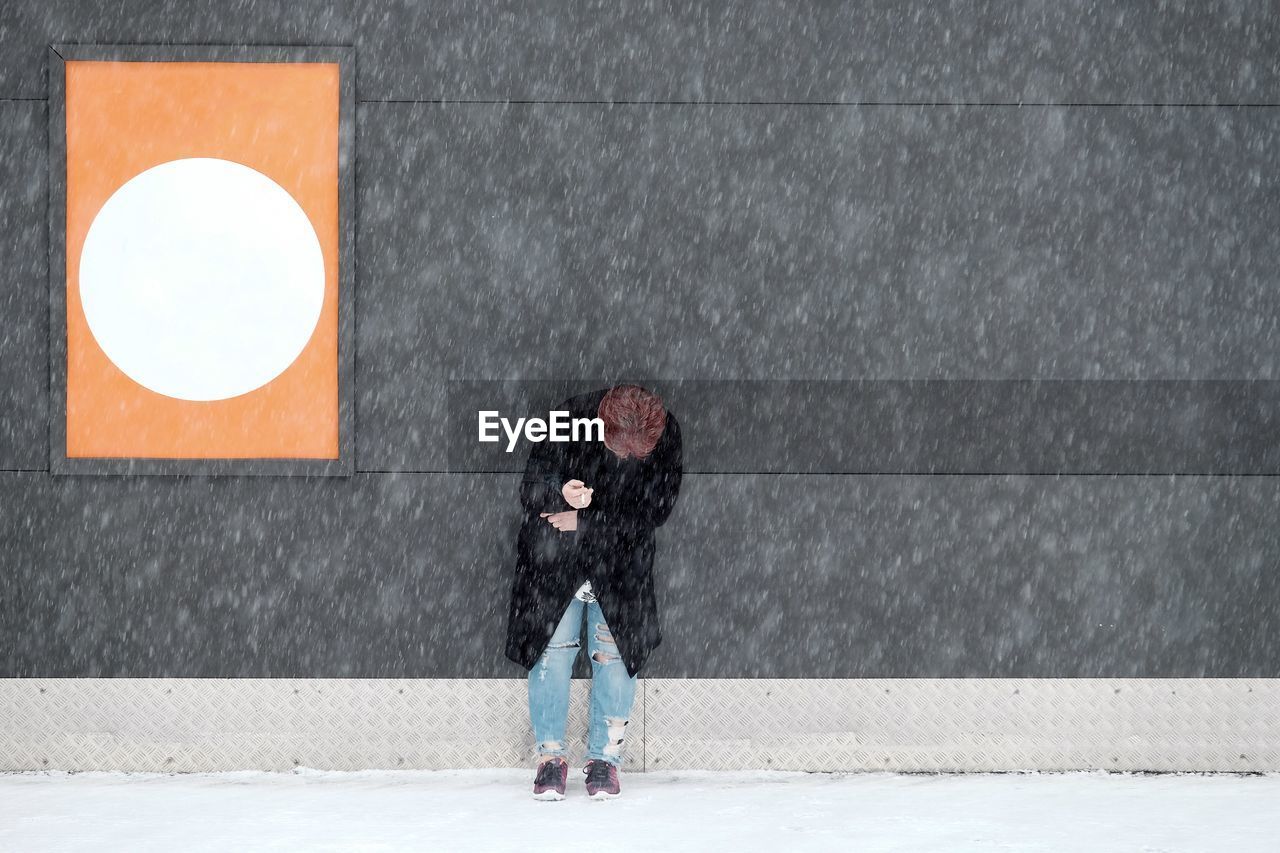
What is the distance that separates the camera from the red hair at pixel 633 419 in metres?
4.75

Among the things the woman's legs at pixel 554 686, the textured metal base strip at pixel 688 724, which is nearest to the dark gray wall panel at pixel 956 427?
the woman's legs at pixel 554 686

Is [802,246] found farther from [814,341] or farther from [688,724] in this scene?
[688,724]

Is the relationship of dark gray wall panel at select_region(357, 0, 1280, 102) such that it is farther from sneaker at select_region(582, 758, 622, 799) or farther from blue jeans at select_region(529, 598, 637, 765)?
sneaker at select_region(582, 758, 622, 799)

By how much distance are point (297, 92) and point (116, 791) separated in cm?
353

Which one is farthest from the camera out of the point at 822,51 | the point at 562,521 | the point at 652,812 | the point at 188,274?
the point at 822,51

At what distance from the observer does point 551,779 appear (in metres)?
4.83

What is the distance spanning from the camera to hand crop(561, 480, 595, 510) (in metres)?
4.82

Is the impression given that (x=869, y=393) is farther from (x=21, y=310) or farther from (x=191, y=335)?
(x=21, y=310)

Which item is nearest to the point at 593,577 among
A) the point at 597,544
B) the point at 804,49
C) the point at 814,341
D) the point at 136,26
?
the point at 597,544

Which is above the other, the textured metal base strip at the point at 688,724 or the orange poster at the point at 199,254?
the orange poster at the point at 199,254

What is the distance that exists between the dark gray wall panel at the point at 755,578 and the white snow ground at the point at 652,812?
20.9 inches

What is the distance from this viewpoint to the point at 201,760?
530cm

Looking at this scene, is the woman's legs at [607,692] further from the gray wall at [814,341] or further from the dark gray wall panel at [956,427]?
the dark gray wall panel at [956,427]

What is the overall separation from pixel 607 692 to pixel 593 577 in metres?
0.55
